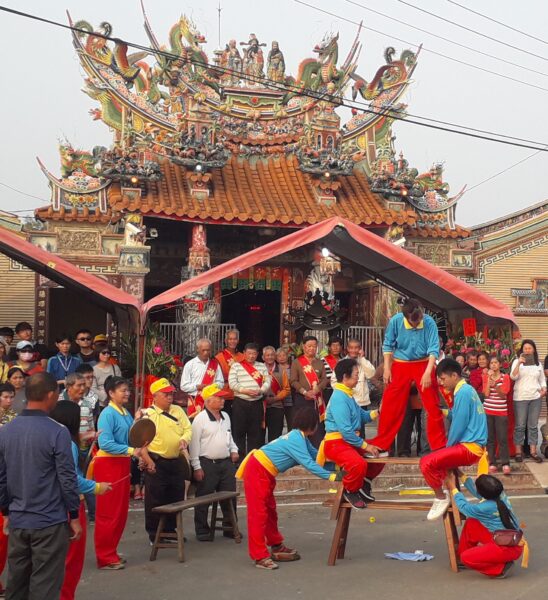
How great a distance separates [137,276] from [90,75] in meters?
4.84

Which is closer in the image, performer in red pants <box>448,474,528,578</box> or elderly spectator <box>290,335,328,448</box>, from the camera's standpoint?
performer in red pants <box>448,474,528,578</box>

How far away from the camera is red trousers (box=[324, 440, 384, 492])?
7.06 meters

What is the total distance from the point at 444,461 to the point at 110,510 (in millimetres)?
2835

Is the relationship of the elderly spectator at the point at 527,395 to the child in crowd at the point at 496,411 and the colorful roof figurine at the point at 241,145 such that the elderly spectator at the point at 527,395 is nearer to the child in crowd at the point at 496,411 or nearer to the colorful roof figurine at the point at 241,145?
the child in crowd at the point at 496,411

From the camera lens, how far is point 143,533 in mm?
8188

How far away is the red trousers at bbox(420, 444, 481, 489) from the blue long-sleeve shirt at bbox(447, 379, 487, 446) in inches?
3.3

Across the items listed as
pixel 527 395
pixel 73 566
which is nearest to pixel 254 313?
pixel 527 395

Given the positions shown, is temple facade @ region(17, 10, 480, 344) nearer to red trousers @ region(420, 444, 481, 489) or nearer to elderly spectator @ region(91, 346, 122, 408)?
elderly spectator @ region(91, 346, 122, 408)

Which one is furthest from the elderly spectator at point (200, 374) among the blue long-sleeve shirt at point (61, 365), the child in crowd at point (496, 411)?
the child in crowd at point (496, 411)

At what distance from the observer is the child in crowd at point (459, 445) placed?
680 cm

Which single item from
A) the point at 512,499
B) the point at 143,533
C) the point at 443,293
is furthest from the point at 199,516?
the point at 443,293

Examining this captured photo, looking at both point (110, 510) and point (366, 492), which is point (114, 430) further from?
point (366, 492)

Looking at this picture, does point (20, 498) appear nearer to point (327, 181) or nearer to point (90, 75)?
point (327, 181)

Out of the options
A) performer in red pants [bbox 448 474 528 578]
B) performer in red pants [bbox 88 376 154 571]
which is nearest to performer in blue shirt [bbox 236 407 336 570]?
performer in red pants [bbox 88 376 154 571]
